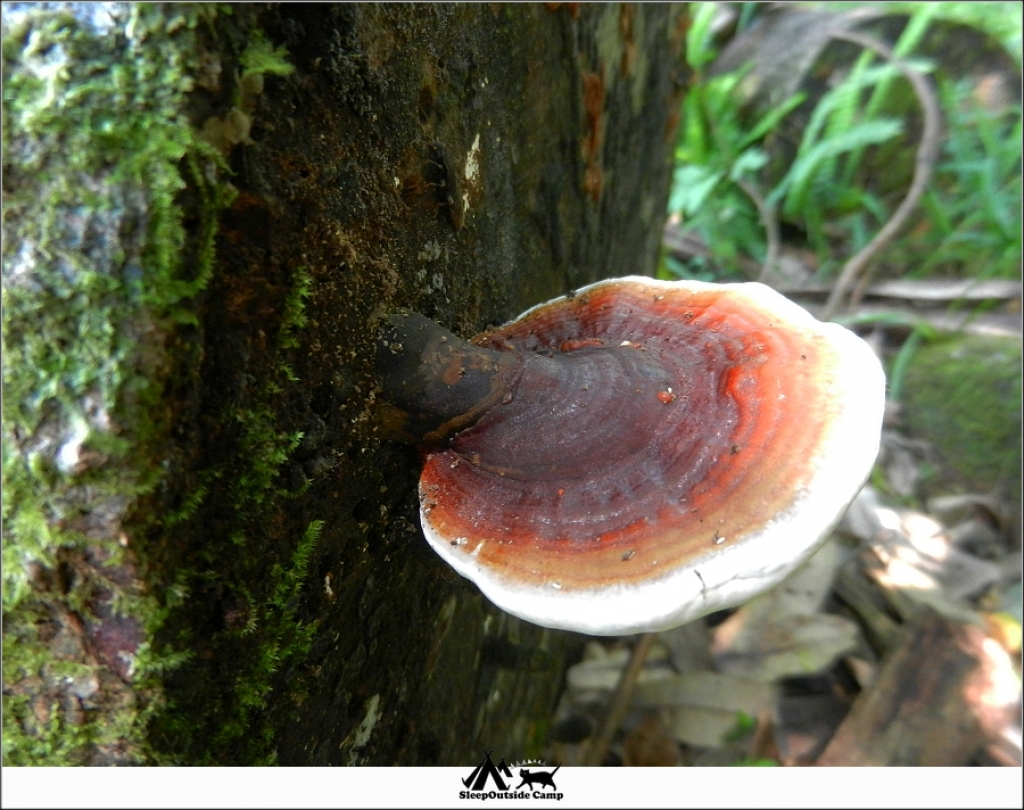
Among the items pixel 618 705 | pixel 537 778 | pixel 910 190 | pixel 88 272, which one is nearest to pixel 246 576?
pixel 88 272

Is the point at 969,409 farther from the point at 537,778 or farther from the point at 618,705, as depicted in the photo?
the point at 537,778

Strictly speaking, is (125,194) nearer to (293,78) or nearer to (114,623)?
(293,78)

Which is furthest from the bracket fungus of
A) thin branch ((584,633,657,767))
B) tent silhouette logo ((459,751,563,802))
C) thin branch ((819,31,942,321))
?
thin branch ((819,31,942,321))

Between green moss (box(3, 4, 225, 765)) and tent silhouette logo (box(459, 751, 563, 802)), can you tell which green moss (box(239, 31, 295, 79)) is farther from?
tent silhouette logo (box(459, 751, 563, 802))

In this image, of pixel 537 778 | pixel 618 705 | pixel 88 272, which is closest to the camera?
pixel 88 272

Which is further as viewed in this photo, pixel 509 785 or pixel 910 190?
pixel 910 190

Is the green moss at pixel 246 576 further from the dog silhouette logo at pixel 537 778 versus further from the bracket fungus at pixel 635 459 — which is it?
the dog silhouette logo at pixel 537 778

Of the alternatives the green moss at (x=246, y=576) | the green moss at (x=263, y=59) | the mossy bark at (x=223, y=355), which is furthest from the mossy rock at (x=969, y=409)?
the green moss at (x=263, y=59)
